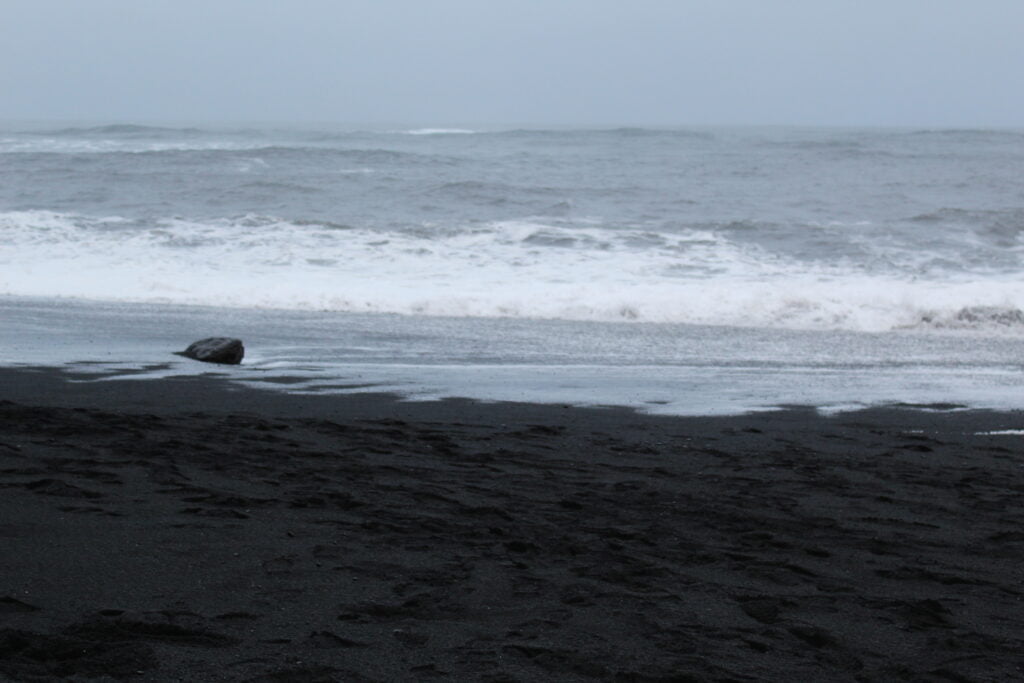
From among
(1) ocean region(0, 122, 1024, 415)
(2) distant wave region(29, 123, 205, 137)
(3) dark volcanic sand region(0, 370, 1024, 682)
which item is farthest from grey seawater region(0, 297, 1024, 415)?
(2) distant wave region(29, 123, 205, 137)

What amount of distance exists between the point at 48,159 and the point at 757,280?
69.3 ft

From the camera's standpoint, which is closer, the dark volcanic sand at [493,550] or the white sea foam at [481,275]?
the dark volcanic sand at [493,550]

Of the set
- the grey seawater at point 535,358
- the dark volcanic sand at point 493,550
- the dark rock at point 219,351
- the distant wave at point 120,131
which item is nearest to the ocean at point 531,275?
the grey seawater at point 535,358

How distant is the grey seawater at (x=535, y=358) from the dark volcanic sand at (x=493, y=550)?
3.80 ft

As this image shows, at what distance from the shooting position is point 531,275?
15.0 m

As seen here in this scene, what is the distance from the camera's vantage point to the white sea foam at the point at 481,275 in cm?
1247

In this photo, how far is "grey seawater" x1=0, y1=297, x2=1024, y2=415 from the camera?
7.38m

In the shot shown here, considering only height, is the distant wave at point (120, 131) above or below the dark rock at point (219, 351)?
above

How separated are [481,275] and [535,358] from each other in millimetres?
6276

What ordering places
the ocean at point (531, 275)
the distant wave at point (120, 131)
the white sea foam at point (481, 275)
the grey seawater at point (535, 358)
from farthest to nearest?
the distant wave at point (120, 131) → the white sea foam at point (481, 275) → the ocean at point (531, 275) → the grey seawater at point (535, 358)

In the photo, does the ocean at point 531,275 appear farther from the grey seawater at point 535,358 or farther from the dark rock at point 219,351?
the dark rock at point 219,351

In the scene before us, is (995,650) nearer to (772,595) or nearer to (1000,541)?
(772,595)

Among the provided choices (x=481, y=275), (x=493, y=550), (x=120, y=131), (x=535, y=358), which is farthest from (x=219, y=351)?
(x=120, y=131)

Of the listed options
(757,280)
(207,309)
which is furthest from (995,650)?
(757,280)
